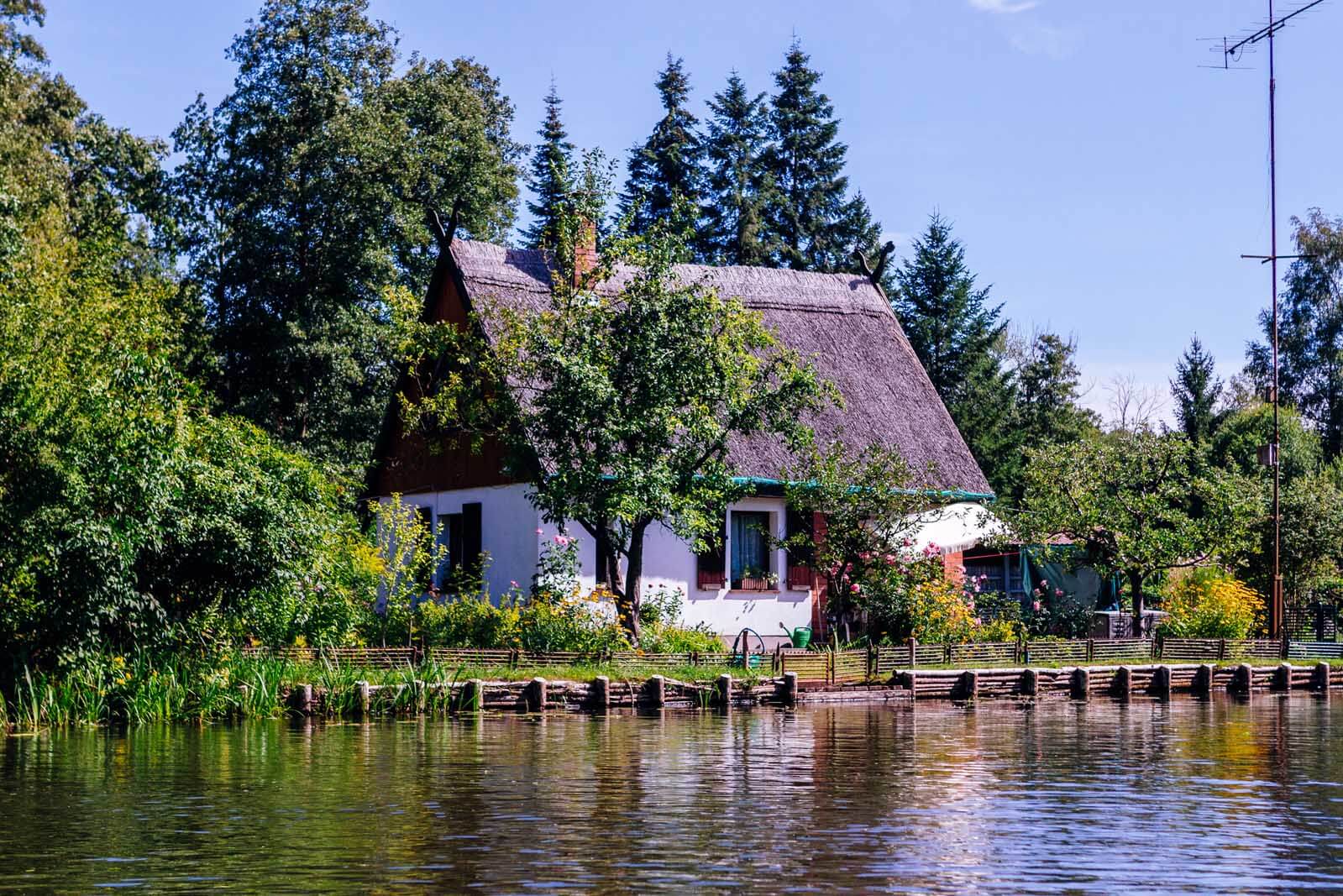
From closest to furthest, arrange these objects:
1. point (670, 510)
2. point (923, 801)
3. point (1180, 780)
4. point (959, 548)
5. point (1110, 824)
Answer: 1. point (1110, 824)
2. point (923, 801)
3. point (1180, 780)
4. point (670, 510)
5. point (959, 548)

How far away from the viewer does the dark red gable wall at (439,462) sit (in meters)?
34.4

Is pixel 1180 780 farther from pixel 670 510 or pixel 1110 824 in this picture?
pixel 670 510

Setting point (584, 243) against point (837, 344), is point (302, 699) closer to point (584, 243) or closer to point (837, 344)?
point (584, 243)

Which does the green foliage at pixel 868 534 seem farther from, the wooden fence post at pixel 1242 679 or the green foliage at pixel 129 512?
the green foliage at pixel 129 512

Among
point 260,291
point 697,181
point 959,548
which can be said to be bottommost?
point 959,548

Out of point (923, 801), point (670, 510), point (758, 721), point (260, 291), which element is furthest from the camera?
point (260, 291)

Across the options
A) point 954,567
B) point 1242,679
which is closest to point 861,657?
point 954,567

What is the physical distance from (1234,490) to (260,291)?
2528cm

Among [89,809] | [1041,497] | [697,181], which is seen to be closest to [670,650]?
[1041,497]

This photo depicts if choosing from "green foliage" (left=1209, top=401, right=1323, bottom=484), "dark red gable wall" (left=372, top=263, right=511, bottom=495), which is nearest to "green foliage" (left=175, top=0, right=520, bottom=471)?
"dark red gable wall" (left=372, top=263, right=511, bottom=495)

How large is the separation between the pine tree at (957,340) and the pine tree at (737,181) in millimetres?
5901

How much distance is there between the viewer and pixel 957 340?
174 ft

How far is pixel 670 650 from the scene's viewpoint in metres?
30.1

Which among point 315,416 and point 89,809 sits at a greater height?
point 315,416
